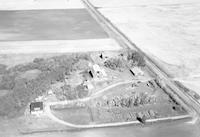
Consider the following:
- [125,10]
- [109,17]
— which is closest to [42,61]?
[109,17]

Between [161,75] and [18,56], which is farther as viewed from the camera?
[18,56]

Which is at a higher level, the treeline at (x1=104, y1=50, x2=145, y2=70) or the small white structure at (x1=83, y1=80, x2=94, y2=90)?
the treeline at (x1=104, y1=50, x2=145, y2=70)

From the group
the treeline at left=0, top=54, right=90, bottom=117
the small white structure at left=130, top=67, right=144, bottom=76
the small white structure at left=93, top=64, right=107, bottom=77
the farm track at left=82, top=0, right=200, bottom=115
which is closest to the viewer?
the treeline at left=0, top=54, right=90, bottom=117

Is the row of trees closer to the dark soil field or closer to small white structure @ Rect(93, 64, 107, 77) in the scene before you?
small white structure @ Rect(93, 64, 107, 77)

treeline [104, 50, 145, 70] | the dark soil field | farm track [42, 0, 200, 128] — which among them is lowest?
Result: farm track [42, 0, 200, 128]

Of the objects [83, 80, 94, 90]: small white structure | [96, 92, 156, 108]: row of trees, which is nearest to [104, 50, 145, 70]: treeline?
[83, 80, 94, 90]: small white structure

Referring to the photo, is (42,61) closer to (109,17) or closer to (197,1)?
(109,17)
